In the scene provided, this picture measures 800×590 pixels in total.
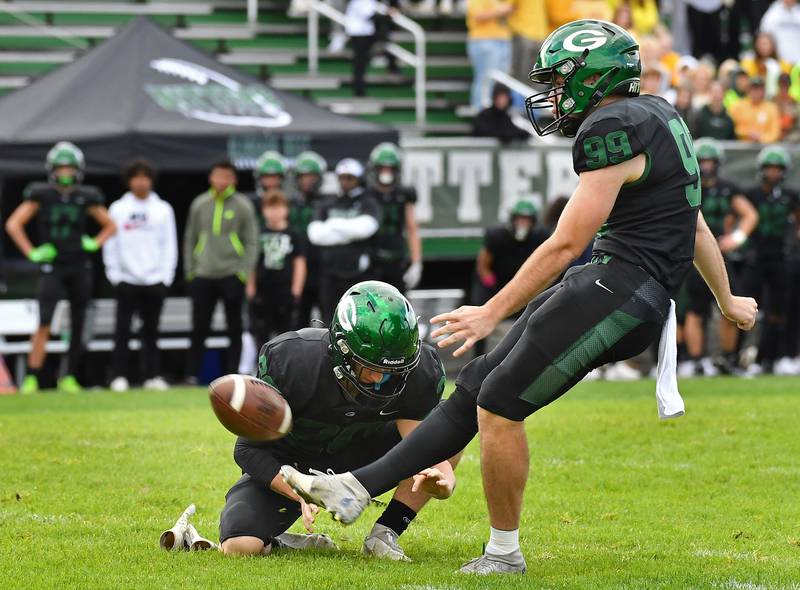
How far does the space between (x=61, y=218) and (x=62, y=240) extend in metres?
0.18

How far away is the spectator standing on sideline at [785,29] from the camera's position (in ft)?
60.6

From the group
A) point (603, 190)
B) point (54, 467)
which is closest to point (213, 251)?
point (54, 467)

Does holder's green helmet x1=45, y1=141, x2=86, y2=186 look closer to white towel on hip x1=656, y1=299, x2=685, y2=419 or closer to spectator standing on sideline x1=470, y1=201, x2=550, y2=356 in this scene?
spectator standing on sideline x1=470, y1=201, x2=550, y2=356

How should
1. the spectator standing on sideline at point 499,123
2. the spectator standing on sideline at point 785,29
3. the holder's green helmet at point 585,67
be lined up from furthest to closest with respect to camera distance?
the spectator standing on sideline at point 785,29 < the spectator standing on sideline at point 499,123 < the holder's green helmet at point 585,67

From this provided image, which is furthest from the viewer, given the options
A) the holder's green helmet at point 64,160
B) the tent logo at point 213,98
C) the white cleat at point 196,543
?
the tent logo at point 213,98

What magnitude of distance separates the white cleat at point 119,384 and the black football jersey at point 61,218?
1.05 meters

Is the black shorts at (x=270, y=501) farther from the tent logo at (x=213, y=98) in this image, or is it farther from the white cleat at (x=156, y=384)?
the tent logo at (x=213, y=98)

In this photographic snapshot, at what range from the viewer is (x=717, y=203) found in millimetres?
13375

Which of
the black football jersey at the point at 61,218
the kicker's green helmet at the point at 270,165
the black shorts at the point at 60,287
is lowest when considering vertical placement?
the black shorts at the point at 60,287

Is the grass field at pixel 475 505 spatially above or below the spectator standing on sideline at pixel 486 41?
below

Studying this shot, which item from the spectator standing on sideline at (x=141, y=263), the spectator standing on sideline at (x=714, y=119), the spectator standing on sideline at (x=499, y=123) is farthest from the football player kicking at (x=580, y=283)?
the spectator standing on sideline at (x=714, y=119)

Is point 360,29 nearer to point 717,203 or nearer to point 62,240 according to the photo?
point 717,203

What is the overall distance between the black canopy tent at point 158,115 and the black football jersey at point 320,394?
8326mm

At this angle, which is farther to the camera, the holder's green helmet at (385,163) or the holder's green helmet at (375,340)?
the holder's green helmet at (385,163)
